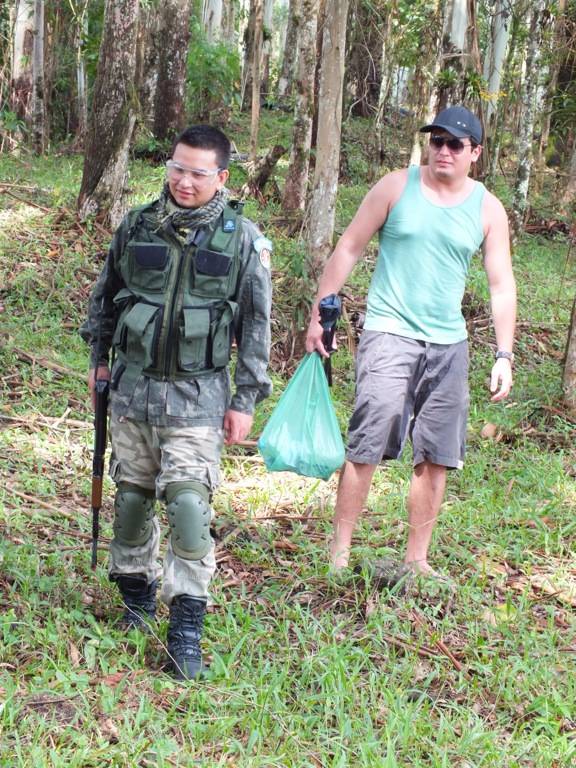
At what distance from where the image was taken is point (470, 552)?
16.7ft

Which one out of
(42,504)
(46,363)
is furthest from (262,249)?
(46,363)

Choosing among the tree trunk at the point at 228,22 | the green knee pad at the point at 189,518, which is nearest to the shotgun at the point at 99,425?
the green knee pad at the point at 189,518

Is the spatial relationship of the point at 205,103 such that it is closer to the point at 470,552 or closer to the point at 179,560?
the point at 470,552

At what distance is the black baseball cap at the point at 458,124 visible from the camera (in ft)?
13.8

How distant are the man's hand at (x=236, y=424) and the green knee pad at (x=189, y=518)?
26cm

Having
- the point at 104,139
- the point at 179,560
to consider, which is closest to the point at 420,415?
the point at 179,560

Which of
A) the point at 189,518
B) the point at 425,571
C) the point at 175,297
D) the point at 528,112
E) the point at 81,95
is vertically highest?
the point at 528,112

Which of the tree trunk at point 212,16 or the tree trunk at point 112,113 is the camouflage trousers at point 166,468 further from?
the tree trunk at point 212,16

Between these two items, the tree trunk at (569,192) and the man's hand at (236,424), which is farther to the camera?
the tree trunk at (569,192)

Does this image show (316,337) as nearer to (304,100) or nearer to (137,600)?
(137,600)

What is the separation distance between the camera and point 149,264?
3.55 meters

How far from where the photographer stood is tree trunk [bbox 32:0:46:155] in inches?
560

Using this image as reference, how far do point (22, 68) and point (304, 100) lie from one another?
6670mm

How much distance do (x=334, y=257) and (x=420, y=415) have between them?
84cm
